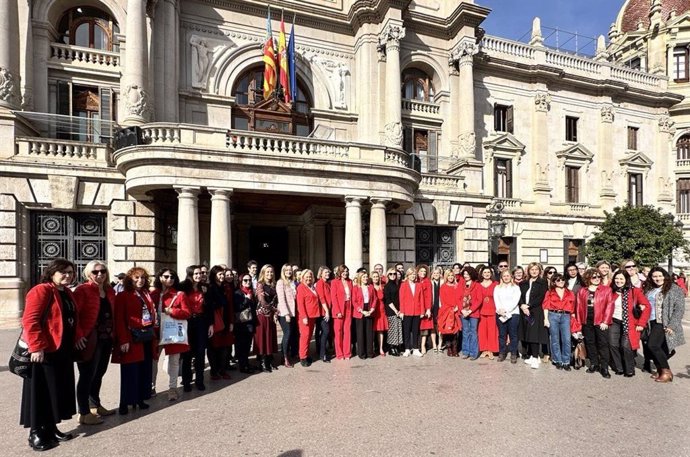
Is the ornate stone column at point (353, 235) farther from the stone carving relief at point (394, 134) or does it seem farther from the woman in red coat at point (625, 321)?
the woman in red coat at point (625, 321)

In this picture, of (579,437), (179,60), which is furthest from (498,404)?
(179,60)

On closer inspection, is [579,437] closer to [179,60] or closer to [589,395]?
[589,395]

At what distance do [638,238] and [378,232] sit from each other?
1503 centimetres

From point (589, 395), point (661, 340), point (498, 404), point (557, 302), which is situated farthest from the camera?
point (557, 302)

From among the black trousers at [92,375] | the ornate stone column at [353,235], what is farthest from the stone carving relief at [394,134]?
the black trousers at [92,375]

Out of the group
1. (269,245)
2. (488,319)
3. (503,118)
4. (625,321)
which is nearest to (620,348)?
(625,321)

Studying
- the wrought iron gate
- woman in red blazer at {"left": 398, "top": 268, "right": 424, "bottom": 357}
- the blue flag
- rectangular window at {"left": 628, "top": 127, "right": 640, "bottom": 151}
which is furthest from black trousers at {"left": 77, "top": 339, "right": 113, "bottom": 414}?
rectangular window at {"left": 628, "top": 127, "right": 640, "bottom": 151}

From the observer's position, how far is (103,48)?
611 inches

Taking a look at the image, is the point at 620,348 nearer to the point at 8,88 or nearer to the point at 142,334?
the point at 142,334

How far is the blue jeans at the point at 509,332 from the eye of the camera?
26.0ft

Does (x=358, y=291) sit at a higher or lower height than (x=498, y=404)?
higher

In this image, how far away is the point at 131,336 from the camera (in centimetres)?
511

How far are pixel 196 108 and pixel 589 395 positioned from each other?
54.2ft

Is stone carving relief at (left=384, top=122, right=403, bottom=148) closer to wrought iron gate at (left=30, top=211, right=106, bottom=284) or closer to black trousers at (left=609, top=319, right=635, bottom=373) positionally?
wrought iron gate at (left=30, top=211, right=106, bottom=284)
